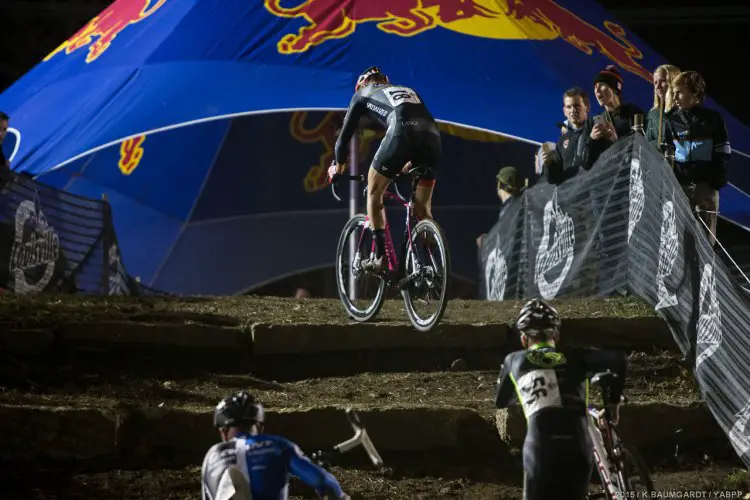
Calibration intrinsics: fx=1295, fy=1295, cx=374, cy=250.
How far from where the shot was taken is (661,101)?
9570 millimetres

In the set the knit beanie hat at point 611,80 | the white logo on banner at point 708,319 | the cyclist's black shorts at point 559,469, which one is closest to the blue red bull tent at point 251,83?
the knit beanie hat at point 611,80

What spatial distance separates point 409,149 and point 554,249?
3.04 m

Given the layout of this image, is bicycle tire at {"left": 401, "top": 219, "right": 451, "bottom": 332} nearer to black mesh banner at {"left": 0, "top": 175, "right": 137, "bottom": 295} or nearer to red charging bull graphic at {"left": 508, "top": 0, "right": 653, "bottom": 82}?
black mesh banner at {"left": 0, "top": 175, "right": 137, "bottom": 295}

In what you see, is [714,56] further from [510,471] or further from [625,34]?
[510,471]

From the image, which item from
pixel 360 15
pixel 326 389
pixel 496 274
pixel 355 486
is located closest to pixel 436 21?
pixel 360 15

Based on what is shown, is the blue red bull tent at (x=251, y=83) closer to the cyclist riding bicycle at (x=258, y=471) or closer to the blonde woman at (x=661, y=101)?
the blonde woman at (x=661, y=101)

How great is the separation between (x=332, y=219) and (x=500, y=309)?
9.10 meters

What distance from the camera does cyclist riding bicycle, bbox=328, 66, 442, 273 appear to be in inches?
348

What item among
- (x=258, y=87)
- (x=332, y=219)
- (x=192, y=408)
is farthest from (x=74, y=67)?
(x=192, y=408)

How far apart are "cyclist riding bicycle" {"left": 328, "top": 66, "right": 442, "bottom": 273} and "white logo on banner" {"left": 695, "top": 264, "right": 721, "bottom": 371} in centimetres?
208

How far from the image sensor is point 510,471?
24.2ft

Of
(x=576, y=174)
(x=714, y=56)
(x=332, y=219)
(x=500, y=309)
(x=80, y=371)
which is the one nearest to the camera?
(x=80, y=371)

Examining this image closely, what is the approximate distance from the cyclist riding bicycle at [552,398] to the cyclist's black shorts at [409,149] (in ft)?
→ 9.41

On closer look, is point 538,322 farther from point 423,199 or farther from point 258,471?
point 423,199
